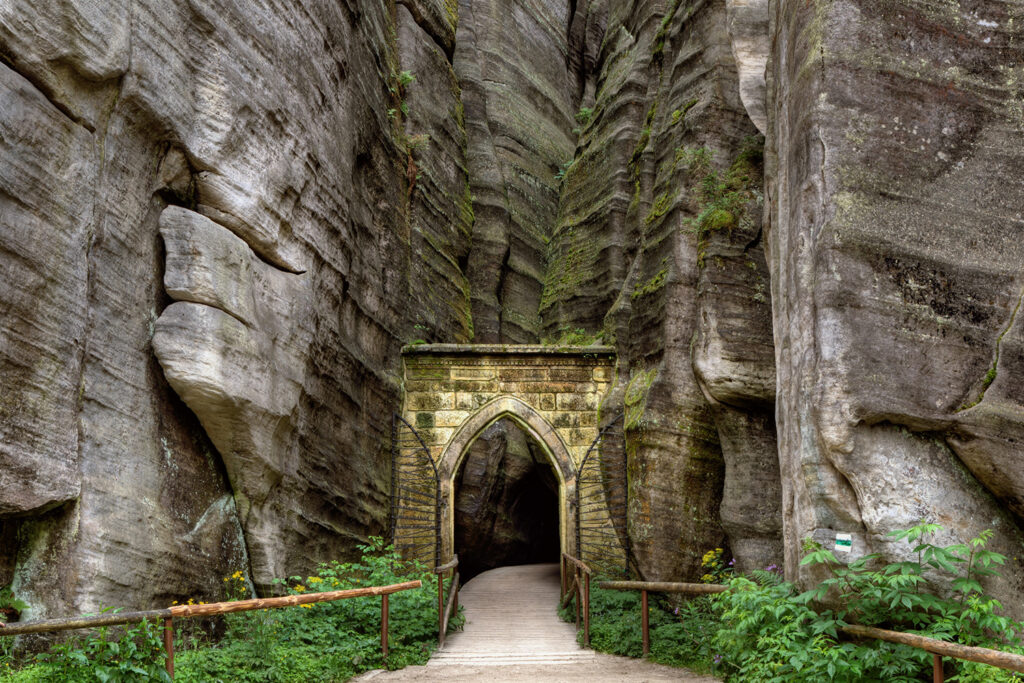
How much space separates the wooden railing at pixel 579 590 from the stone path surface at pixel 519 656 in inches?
8.2

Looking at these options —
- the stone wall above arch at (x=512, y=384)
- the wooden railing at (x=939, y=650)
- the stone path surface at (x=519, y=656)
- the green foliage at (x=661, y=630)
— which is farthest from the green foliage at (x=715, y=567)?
the stone wall above arch at (x=512, y=384)

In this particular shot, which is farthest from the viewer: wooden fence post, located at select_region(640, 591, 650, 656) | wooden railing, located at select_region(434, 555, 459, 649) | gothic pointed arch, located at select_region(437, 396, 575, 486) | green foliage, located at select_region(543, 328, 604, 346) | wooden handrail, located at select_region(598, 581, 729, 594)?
green foliage, located at select_region(543, 328, 604, 346)

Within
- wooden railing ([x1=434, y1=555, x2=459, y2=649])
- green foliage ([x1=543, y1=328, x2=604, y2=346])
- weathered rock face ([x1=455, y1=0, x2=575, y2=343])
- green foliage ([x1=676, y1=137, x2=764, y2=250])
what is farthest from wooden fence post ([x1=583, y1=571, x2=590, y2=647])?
weathered rock face ([x1=455, y1=0, x2=575, y2=343])

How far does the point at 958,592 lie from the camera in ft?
16.0

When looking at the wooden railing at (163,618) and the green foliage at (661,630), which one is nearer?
the wooden railing at (163,618)

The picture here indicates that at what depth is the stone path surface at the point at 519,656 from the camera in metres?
6.20

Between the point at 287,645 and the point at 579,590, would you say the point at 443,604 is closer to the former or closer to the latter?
the point at 579,590

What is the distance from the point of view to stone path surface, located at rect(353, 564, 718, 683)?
20.3 ft

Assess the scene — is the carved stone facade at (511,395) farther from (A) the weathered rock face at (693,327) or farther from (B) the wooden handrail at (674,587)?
(B) the wooden handrail at (674,587)

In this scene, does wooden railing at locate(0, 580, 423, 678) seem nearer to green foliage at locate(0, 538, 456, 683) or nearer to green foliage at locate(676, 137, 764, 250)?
green foliage at locate(0, 538, 456, 683)

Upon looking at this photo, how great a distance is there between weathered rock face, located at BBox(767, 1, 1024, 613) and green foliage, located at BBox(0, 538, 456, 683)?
3487 mm

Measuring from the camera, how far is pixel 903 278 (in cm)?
559

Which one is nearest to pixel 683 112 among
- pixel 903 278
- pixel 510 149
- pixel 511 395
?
pixel 511 395

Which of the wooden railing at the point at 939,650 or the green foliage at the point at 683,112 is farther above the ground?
the green foliage at the point at 683,112
